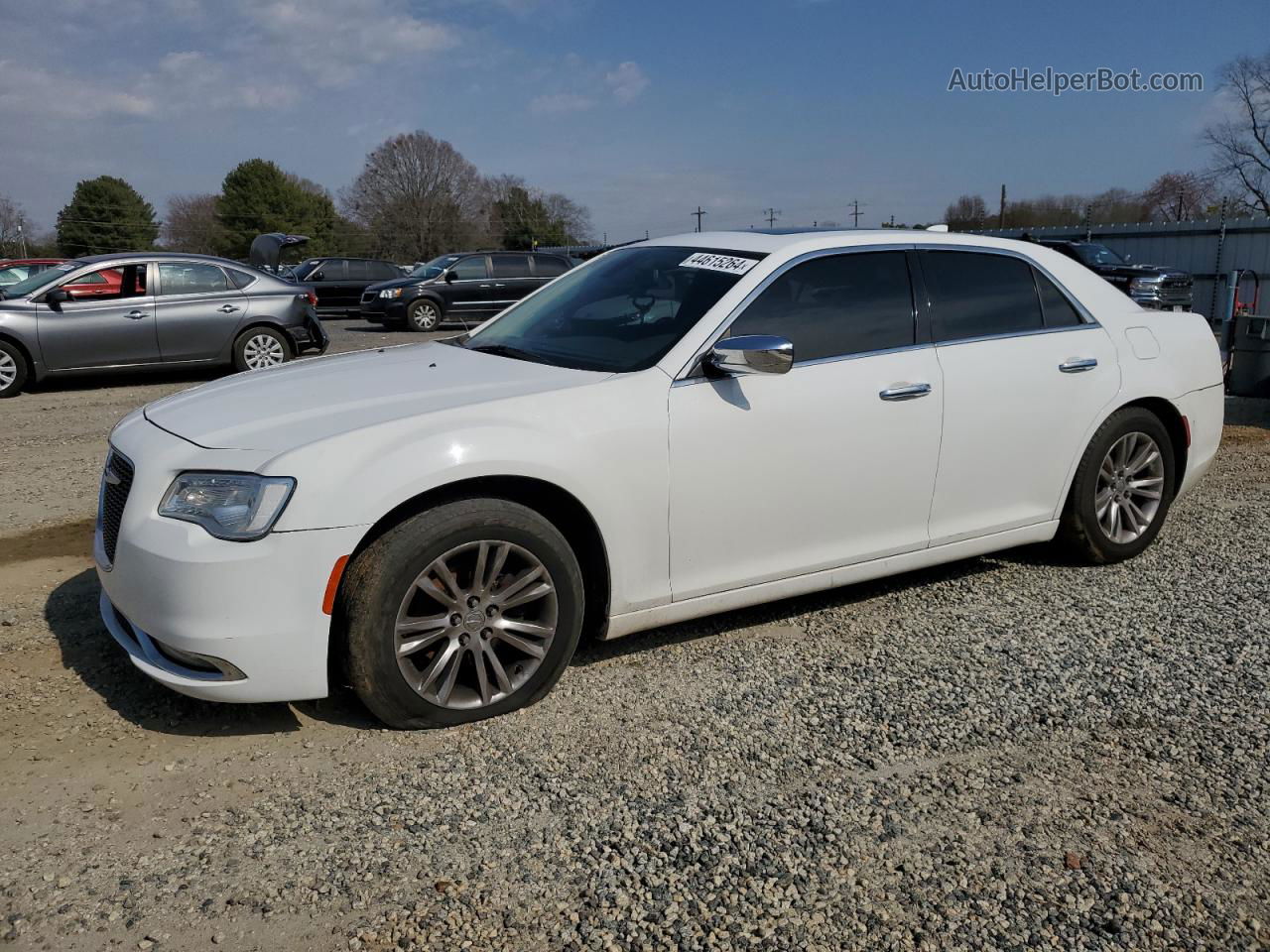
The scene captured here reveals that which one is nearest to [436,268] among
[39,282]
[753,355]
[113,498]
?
[39,282]

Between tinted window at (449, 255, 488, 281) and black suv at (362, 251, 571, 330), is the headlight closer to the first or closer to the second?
black suv at (362, 251, 571, 330)

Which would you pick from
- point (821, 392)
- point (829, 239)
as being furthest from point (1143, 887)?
point (829, 239)

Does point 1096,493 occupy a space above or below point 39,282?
below

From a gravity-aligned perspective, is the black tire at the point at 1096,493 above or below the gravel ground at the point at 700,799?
above

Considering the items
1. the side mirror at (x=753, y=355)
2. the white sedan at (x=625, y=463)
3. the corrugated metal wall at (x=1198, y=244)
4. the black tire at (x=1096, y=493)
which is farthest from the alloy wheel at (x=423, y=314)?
the side mirror at (x=753, y=355)

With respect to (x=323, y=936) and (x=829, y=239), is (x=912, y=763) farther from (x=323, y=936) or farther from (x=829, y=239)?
(x=829, y=239)

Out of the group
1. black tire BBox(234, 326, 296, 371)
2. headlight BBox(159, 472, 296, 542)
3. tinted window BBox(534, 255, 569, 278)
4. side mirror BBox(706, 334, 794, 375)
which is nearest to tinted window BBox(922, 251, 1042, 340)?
side mirror BBox(706, 334, 794, 375)

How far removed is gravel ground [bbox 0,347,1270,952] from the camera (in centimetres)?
252

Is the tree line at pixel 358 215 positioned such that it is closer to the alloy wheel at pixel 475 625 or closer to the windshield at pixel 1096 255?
the windshield at pixel 1096 255

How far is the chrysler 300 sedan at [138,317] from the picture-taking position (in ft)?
38.7

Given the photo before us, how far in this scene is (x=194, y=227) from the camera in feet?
297

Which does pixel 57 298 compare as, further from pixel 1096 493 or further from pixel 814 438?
pixel 1096 493

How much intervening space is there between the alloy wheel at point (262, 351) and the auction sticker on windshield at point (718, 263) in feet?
32.0

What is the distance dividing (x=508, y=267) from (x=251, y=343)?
8.89 m
